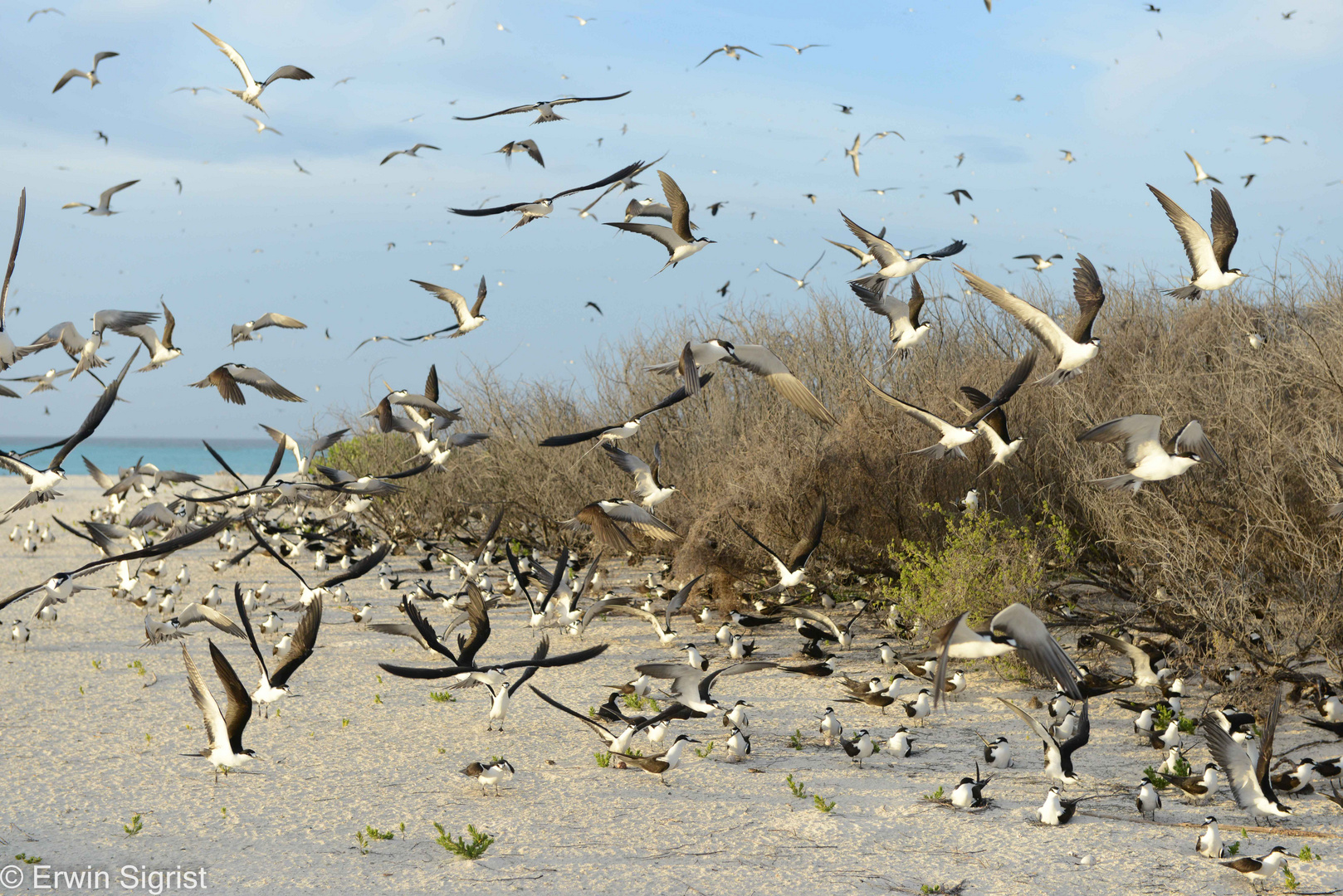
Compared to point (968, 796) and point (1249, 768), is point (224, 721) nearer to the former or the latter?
point (968, 796)

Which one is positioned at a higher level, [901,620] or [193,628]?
[901,620]

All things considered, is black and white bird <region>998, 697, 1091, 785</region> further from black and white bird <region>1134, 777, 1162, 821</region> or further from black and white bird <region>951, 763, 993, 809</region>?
black and white bird <region>951, 763, 993, 809</region>

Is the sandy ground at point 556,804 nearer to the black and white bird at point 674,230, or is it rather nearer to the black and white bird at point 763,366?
the black and white bird at point 763,366

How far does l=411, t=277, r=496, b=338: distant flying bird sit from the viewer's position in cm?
1095

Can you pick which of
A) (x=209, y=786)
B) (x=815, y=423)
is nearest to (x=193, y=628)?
(x=209, y=786)

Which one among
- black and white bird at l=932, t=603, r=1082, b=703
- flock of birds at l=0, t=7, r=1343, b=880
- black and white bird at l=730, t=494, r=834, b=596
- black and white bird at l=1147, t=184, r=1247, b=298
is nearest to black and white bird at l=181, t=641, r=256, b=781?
flock of birds at l=0, t=7, r=1343, b=880

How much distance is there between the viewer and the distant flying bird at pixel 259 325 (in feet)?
35.9

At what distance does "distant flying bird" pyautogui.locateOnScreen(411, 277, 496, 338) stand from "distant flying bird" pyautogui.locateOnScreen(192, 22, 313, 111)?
237 centimetres

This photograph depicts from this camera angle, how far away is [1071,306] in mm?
20109

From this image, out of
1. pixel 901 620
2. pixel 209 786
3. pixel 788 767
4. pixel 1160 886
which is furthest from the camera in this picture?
pixel 901 620

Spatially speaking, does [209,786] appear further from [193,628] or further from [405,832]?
[193,628]

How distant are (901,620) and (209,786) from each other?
25.2 ft

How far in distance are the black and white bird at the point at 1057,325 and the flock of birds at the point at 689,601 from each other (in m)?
0.02
